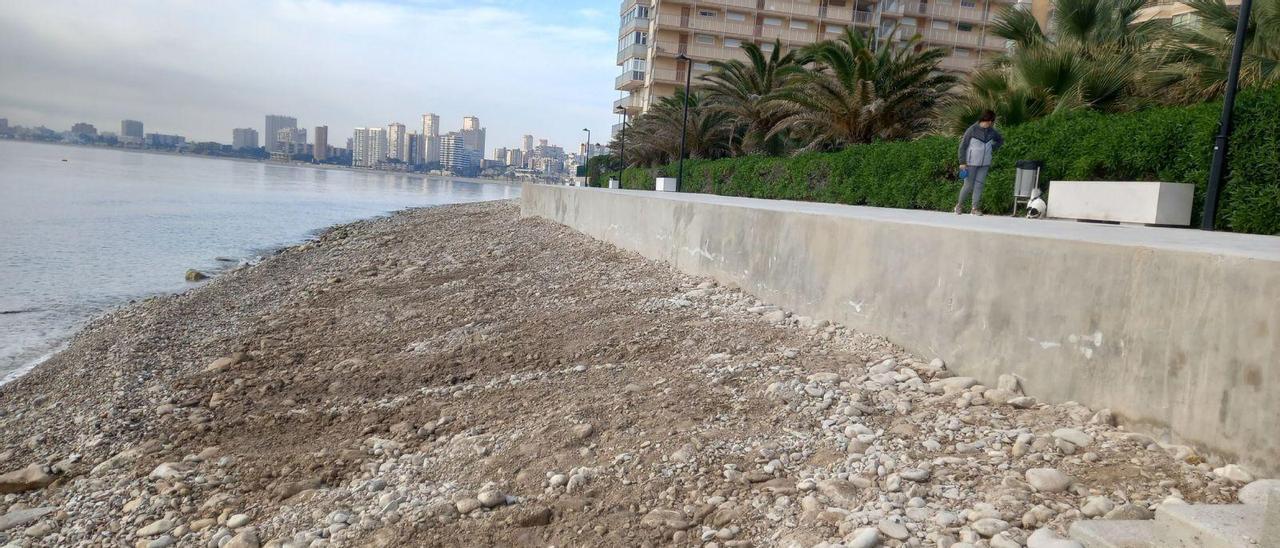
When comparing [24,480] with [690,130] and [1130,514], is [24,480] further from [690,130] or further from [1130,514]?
[690,130]

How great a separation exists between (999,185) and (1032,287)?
9780 mm

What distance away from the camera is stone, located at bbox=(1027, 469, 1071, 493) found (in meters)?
3.26

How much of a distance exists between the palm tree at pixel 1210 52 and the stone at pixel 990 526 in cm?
1250

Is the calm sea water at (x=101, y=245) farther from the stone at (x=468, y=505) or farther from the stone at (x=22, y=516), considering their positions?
the stone at (x=468, y=505)

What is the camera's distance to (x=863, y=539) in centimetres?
299

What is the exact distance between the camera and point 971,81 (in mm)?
17625

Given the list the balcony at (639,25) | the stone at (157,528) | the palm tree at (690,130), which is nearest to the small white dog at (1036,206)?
the stone at (157,528)

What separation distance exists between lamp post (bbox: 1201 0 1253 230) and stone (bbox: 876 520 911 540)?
856 centimetres

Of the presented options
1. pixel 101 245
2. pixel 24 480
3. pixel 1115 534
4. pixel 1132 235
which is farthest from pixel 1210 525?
pixel 101 245

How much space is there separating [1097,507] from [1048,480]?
0.87ft

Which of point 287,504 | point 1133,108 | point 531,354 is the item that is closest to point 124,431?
point 287,504

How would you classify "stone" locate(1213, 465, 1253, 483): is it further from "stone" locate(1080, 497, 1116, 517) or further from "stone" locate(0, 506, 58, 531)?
"stone" locate(0, 506, 58, 531)

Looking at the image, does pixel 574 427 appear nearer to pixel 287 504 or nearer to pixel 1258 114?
pixel 287 504

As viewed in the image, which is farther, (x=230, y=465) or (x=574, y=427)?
(x=230, y=465)
